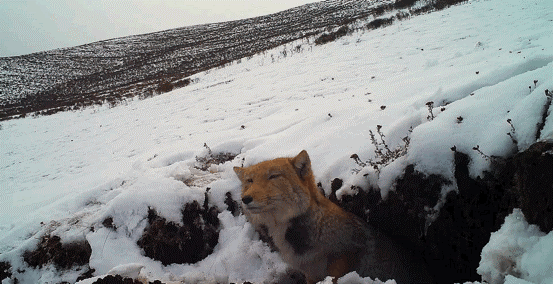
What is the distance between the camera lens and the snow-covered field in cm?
337

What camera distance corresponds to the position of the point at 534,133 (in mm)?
2727

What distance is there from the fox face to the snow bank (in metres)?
1.83

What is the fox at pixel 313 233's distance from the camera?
322 cm

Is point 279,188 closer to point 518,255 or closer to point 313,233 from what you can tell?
point 313,233

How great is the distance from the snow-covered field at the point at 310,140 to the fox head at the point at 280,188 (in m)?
0.94

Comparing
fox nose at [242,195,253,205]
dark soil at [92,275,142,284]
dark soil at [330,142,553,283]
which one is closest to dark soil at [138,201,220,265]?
dark soil at [92,275,142,284]

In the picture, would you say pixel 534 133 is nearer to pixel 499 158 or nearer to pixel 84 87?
pixel 499 158

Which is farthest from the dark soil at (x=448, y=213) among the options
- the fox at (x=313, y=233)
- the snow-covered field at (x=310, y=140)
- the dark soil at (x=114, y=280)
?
the dark soil at (x=114, y=280)

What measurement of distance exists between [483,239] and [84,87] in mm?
55949

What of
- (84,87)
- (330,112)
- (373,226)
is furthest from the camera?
(84,87)

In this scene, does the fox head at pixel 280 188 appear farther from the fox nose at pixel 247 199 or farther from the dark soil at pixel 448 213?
the dark soil at pixel 448 213

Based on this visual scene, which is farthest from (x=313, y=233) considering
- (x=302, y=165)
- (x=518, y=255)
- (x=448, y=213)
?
(x=518, y=255)

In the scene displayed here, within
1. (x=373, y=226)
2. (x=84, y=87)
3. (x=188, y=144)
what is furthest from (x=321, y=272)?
(x=84, y=87)

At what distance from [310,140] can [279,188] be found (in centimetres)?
220
